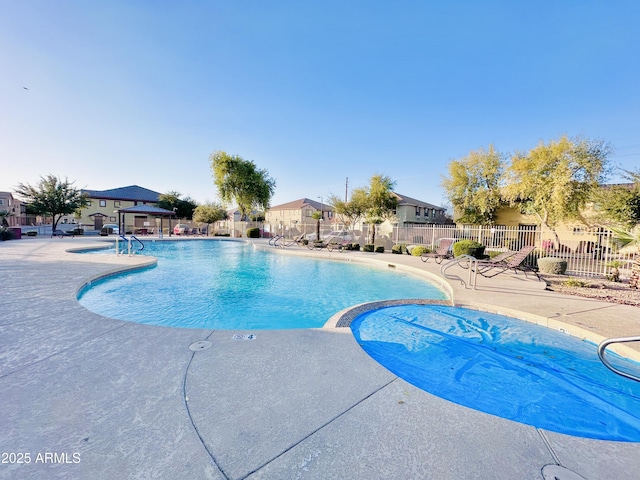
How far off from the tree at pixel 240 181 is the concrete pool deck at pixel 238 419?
87.1ft

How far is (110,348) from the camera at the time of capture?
3.07 metres

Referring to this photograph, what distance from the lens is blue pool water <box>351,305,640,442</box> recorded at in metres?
2.79

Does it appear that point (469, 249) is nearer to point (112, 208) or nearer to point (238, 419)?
point (238, 419)

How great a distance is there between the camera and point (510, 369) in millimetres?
3703

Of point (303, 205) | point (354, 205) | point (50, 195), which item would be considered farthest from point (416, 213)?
point (50, 195)

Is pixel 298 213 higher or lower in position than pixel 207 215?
higher

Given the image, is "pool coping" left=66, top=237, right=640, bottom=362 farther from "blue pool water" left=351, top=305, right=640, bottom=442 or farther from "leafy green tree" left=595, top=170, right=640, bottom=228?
"leafy green tree" left=595, top=170, right=640, bottom=228

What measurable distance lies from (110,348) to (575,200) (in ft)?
67.8

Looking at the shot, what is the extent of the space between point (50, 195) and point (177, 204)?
631 inches

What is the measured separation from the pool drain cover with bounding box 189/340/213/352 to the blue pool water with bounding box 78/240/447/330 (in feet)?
6.38

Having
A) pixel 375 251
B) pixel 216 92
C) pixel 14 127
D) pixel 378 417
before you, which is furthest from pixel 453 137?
pixel 14 127

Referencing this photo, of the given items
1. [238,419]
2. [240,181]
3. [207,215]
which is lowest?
[238,419]

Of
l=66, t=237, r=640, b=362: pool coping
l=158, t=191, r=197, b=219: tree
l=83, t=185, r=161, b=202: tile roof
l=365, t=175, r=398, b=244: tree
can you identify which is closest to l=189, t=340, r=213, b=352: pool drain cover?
l=66, t=237, r=640, b=362: pool coping

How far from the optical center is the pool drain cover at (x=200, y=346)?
3113 mm
